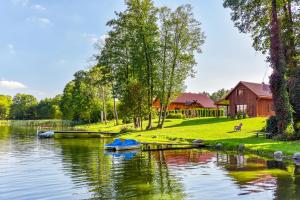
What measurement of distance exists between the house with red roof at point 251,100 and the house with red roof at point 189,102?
22107 millimetres

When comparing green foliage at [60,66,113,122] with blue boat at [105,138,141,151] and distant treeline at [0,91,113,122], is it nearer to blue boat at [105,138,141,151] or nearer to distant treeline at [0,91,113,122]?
distant treeline at [0,91,113,122]

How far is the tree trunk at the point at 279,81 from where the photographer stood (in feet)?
104

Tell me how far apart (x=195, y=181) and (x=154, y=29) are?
3844 centimetres

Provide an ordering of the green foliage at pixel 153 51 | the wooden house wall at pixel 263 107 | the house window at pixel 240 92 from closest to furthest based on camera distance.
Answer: the green foliage at pixel 153 51 < the wooden house wall at pixel 263 107 < the house window at pixel 240 92

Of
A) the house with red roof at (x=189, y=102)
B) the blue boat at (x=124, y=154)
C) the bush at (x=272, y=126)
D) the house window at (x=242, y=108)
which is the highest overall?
the house with red roof at (x=189, y=102)

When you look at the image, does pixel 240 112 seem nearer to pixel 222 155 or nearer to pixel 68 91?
pixel 222 155

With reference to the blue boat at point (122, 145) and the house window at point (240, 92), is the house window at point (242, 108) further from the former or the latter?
the blue boat at point (122, 145)

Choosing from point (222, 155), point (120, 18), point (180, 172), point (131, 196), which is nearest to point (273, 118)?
point (222, 155)

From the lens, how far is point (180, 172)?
2073 cm

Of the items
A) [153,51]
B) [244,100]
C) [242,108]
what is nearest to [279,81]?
[153,51]

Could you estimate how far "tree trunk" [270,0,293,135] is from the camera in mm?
31680

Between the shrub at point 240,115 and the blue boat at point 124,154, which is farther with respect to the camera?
the shrub at point 240,115

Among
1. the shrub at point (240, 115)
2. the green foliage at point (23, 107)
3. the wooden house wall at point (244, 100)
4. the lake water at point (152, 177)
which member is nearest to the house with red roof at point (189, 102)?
the wooden house wall at point (244, 100)

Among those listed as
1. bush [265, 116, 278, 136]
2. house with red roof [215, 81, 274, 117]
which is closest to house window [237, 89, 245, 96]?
house with red roof [215, 81, 274, 117]
